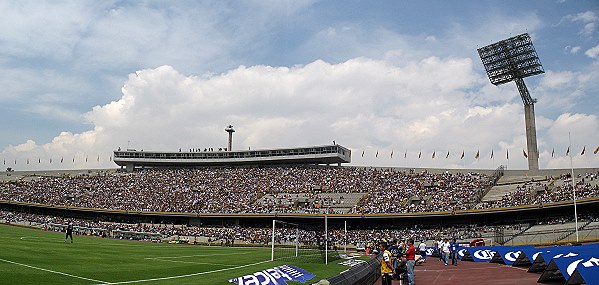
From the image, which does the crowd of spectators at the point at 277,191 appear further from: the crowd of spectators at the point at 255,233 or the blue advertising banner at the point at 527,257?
the blue advertising banner at the point at 527,257

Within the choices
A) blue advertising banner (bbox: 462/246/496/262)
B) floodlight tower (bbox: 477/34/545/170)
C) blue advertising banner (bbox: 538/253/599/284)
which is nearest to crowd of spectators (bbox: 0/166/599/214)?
floodlight tower (bbox: 477/34/545/170)

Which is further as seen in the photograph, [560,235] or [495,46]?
[495,46]

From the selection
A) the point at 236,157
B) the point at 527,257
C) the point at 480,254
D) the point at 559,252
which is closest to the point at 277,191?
the point at 236,157

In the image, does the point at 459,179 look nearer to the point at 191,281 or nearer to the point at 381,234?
the point at 381,234

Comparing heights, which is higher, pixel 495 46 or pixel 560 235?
pixel 495 46

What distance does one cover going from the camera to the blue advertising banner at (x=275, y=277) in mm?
13680

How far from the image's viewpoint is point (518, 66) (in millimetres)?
61469

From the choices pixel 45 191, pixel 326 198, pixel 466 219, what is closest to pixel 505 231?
pixel 466 219

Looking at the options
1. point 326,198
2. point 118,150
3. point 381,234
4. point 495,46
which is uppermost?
point 495,46

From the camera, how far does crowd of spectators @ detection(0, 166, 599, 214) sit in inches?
2218

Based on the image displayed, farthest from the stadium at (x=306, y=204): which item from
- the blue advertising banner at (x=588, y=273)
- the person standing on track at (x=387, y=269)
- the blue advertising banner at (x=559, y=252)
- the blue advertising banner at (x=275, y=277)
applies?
the blue advertising banner at (x=588, y=273)

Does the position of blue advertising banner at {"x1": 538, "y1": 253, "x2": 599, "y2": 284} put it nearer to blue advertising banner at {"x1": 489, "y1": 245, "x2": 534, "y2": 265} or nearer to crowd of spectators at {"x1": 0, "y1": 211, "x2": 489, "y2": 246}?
blue advertising banner at {"x1": 489, "y1": 245, "x2": 534, "y2": 265}

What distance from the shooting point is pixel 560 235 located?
42.5 m

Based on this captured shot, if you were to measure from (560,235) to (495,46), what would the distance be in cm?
2797
